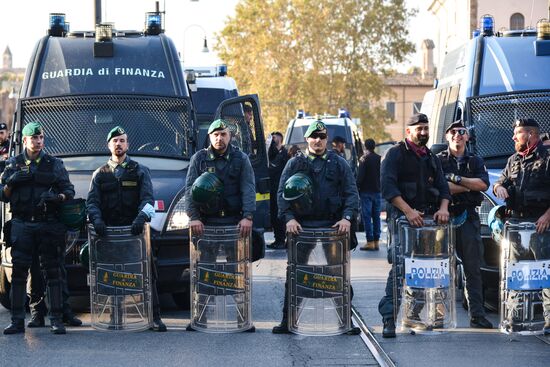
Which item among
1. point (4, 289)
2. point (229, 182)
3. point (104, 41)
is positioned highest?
point (104, 41)

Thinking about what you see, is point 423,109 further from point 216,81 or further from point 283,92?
point 283,92

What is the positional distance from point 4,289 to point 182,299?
180 cm

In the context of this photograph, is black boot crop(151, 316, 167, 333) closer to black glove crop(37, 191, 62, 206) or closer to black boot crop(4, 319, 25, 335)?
black boot crop(4, 319, 25, 335)

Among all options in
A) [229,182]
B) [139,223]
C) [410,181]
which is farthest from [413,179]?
[139,223]

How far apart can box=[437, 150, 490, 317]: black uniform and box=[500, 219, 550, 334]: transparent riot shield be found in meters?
0.49

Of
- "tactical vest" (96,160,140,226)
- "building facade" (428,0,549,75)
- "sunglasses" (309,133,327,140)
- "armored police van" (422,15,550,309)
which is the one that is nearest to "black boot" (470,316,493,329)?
"armored police van" (422,15,550,309)

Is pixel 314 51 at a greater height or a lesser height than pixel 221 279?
greater

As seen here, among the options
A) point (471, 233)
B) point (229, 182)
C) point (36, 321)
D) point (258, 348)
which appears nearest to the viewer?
point (258, 348)

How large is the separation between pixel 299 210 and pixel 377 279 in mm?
4723

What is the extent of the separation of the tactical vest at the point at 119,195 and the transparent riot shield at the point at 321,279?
1.49 metres

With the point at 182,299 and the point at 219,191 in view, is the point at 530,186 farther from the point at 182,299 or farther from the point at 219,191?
the point at 182,299

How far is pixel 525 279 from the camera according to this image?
10031mm

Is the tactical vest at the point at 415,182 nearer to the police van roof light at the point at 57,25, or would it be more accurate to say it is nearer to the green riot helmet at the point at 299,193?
the green riot helmet at the point at 299,193

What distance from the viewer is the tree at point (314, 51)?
→ 5688cm
